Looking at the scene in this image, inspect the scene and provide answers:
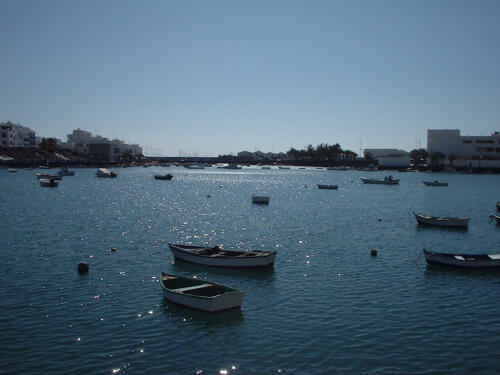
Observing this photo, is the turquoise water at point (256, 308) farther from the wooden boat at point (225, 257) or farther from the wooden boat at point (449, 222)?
the wooden boat at point (449, 222)

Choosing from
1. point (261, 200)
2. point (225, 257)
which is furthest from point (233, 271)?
point (261, 200)

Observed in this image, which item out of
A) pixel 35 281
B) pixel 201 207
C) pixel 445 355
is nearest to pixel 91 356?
pixel 35 281

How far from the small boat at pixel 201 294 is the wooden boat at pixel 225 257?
284 inches

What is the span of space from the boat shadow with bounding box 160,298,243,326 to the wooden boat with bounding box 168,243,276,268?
9.21 metres

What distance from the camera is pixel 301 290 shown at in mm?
31234

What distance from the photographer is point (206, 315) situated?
26.3 metres

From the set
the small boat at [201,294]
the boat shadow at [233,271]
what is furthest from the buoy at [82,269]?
the small boat at [201,294]

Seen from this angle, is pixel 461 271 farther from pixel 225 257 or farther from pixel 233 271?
pixel 225 257

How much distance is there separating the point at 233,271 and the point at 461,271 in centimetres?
1814

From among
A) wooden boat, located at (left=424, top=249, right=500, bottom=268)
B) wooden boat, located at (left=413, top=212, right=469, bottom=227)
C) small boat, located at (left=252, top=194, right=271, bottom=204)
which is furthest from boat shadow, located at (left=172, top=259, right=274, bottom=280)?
small boat, located at (left=252, top=194, right=271, bottom=204)

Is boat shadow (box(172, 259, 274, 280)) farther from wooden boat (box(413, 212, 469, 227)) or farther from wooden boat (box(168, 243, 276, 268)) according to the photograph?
wooden boat (box(413, 212, 469, 227))

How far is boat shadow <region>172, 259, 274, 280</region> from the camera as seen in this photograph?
115 feet

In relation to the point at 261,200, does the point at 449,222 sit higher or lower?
lower

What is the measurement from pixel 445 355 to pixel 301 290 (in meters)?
11.0
